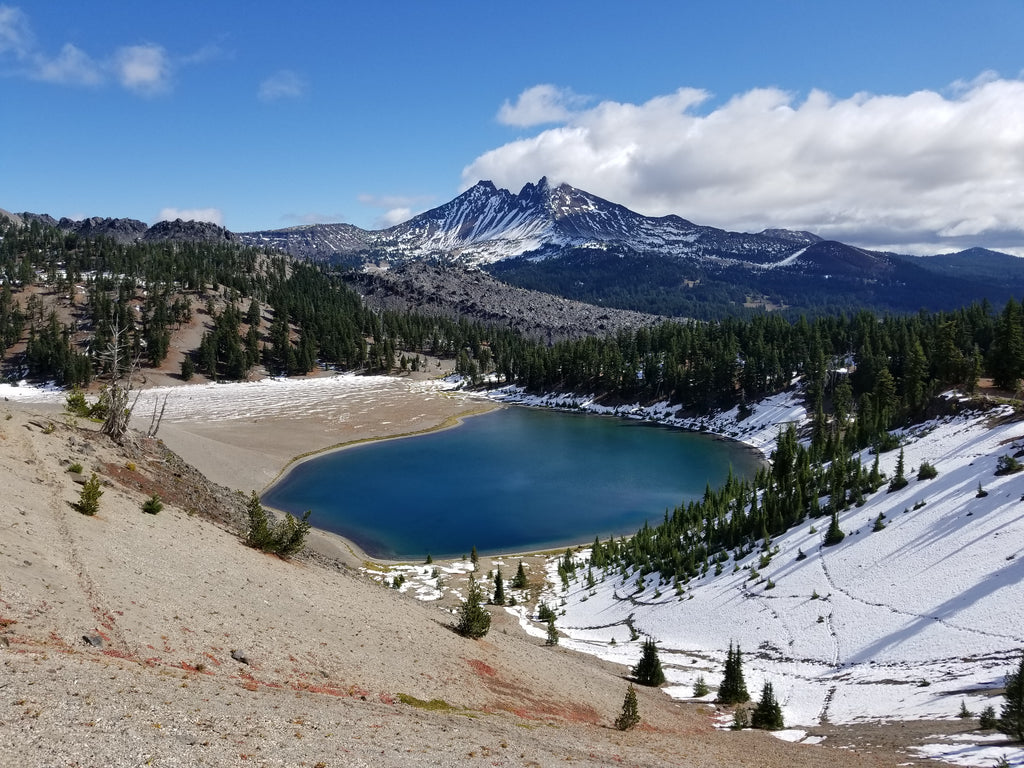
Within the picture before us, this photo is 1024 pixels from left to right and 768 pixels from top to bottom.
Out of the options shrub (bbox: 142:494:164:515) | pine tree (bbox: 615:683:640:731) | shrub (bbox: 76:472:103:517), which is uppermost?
shrub (bbox: 76:472:103:517)

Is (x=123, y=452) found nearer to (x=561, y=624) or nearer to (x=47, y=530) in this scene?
(x=47, y=530)

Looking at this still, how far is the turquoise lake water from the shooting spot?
54.9 metres

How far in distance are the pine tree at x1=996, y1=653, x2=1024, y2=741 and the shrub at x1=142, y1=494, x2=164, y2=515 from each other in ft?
96.2

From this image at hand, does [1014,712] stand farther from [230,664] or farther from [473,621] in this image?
[230,664]

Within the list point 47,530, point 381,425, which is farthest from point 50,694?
point 381,425

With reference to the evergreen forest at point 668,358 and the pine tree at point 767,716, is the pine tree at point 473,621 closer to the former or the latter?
the pine tree at point 767,716

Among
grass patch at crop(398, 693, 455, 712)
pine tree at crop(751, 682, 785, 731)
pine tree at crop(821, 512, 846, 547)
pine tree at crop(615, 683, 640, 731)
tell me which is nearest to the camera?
grass patch at crop(398, 693, 455, 712)

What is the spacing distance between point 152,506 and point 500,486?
48005mm

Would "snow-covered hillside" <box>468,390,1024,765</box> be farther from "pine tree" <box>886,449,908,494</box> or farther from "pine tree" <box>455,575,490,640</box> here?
"pine tree" <box>455,575,490,640</box>

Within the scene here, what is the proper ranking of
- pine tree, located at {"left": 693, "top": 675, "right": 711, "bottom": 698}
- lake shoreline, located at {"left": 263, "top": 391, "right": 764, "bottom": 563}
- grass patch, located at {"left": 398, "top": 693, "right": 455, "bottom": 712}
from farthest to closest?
1. lake shoreline, located at {"left": 263, "top": 391, "right": 764, "bottom": 563}
2. pine tree, located at {"left": 693, "top": 675, "right": 711, "bottom": 698}
3. grass patch, located at {"left": 398, "top": 693, "right": 455, "bottom": 712}

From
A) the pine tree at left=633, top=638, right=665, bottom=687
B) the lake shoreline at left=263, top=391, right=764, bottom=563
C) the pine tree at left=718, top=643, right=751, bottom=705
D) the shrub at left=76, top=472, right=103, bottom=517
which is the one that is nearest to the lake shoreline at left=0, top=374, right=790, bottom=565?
the lake shoreline at left=263, top=391, right=764, bottom=563

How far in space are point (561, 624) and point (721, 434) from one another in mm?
72610

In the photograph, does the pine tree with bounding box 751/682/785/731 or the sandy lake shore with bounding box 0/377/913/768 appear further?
the pine tree with bounding box 751/682/785/731

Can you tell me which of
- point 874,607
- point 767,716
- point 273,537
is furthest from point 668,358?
point 273,537
